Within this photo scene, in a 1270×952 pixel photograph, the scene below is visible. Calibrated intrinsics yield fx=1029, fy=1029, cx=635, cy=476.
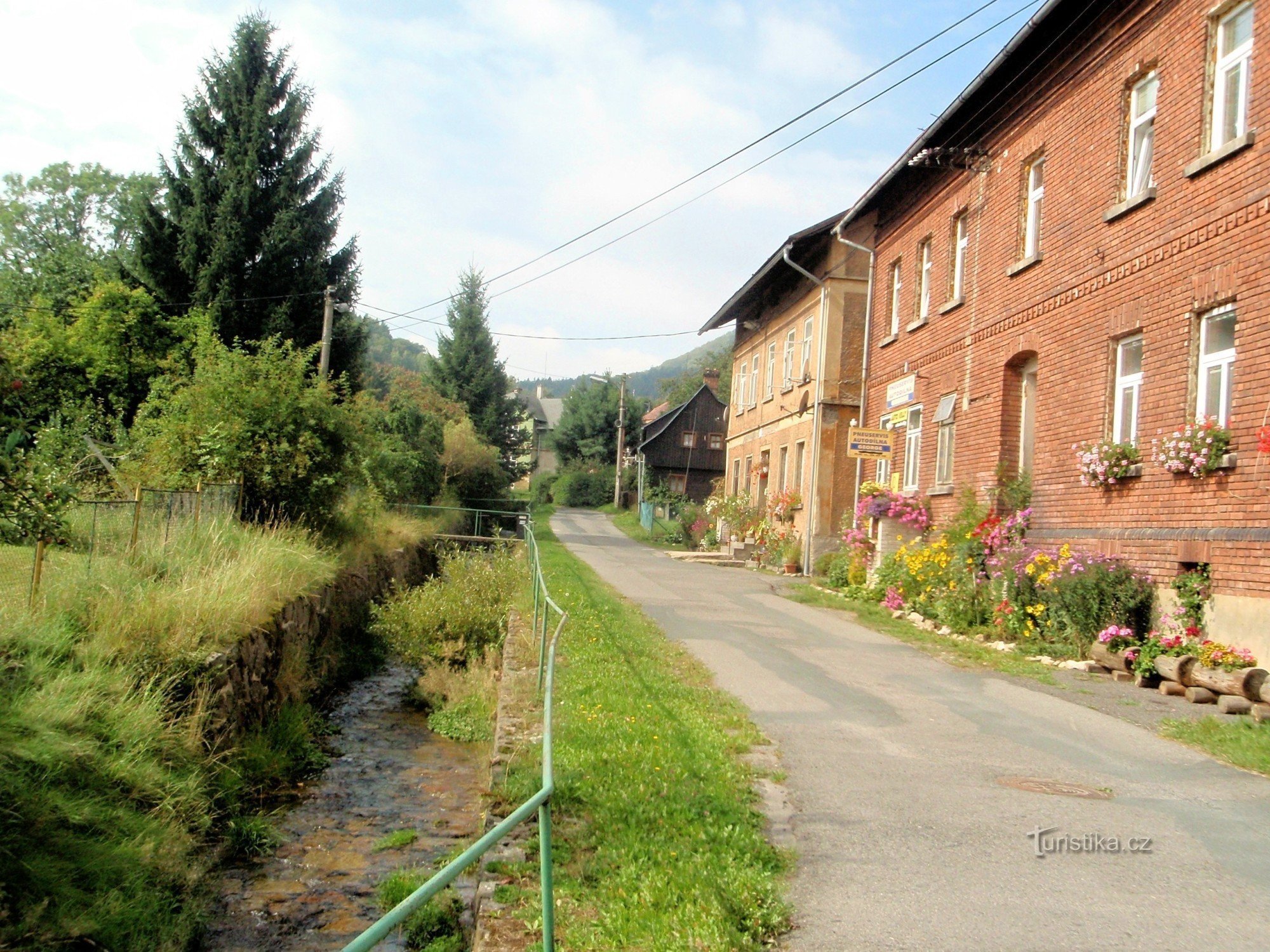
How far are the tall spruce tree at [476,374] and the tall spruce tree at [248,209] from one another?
884 inches

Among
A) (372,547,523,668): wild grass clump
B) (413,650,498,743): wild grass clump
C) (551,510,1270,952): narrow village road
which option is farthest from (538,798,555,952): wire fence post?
(372,547,523,668): wild grass clump

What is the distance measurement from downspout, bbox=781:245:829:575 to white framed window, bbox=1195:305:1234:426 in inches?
546

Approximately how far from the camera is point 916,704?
913 cm

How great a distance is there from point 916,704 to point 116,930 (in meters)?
6.39

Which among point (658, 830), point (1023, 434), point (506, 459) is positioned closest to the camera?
point (658, 830)

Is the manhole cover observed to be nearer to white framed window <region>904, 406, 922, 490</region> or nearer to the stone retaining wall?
the stone retaining wall

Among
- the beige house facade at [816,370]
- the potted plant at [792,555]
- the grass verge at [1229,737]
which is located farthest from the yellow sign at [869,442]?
the grass verge at [1229,737]

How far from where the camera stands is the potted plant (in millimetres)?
25078

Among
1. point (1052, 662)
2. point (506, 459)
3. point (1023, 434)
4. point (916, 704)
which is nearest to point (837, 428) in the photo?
point (1023, 434)

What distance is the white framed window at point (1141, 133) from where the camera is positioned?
11.9 meters

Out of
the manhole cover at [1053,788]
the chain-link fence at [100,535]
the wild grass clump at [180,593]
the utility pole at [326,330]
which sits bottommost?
the manhole cover at [1053,788]

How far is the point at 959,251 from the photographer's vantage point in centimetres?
1775

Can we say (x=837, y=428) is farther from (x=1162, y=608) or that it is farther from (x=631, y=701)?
(x=631, y=701)

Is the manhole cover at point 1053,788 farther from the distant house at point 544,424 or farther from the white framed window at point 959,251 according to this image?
the distant house at point 544,424
